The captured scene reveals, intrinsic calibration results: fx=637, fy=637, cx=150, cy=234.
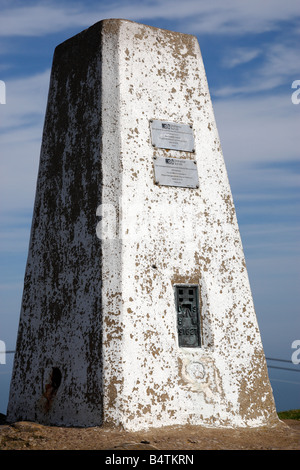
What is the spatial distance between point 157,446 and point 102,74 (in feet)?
12.9

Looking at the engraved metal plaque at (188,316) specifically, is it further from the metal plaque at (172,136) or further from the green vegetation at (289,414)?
the green vegetation at (289,414)

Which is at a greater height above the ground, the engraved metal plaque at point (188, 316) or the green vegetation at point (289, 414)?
the engraved metal plaque at point (188, 316)

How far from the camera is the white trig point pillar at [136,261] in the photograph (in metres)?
6.34

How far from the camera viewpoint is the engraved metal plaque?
669 centimetres

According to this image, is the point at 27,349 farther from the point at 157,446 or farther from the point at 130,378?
the point at 157,446

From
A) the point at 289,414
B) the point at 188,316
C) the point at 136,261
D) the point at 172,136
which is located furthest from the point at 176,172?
the point at 289,414

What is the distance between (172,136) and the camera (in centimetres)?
718

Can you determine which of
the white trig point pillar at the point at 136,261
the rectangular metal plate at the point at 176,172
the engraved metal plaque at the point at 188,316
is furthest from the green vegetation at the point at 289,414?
the rectangular metal plate at the point at 176,172

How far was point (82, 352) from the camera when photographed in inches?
256

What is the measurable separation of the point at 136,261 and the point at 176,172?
1184mm

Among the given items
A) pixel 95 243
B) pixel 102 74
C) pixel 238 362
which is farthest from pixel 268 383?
pixel 102 74

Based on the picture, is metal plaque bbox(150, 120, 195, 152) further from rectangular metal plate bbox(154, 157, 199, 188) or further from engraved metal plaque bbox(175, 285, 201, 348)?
engraved metal plaque bbox(175, 285, 201, 348)

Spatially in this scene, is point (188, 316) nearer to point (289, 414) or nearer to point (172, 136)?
point (172, 136)

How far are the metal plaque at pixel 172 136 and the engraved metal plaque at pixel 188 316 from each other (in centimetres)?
160
